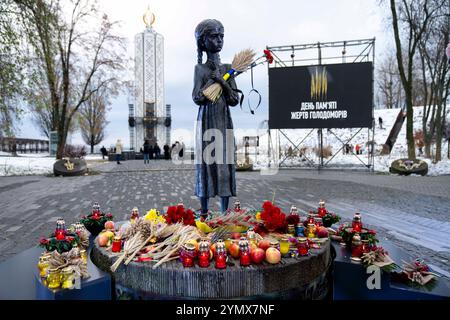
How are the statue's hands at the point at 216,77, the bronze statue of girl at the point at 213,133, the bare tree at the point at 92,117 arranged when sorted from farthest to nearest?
the bare tree at the point at 92,117
the bronze statue of girl at the point at 213,133
the statue's hands at the point at 216,77

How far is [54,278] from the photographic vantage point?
212 cm

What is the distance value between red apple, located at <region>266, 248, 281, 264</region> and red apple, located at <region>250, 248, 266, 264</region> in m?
0.04

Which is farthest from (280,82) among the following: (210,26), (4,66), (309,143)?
(309,143)

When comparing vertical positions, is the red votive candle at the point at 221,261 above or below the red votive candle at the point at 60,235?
below

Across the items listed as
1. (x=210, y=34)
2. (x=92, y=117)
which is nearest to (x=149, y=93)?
(x=92, y=117)

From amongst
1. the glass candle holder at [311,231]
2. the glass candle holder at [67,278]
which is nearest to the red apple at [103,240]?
the glass candle holder at [67,278]

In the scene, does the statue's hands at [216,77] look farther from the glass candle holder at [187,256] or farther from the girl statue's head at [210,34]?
the glass candle holder at [187,256]

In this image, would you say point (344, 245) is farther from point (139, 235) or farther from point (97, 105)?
point (97, 105)

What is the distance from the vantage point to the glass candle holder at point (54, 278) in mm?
2111

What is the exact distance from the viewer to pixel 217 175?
3.40 metres

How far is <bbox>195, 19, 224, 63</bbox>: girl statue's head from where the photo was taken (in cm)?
325

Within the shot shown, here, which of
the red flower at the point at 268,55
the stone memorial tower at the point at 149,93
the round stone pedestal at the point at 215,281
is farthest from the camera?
the stone memorial tower at the point at 149,93

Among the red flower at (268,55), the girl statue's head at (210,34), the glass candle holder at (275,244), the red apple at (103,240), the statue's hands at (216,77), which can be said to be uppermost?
the girl statue's head at (210,34)

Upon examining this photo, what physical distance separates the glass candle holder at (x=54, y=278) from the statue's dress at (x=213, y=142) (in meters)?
1.58
